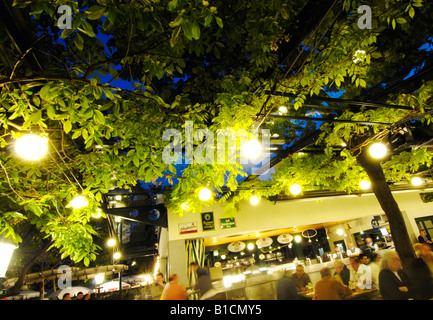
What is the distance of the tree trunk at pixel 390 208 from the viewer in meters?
5.65

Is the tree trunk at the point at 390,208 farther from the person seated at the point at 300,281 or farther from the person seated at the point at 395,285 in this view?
the person seated at the point at 300,281

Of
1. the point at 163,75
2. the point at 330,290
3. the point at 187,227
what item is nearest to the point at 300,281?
the point at 330,290

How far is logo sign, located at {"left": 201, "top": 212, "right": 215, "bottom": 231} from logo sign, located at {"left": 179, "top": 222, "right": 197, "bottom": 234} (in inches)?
16.6

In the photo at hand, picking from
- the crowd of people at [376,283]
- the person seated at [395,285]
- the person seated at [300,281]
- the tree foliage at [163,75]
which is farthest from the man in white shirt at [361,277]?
the tree foliage at [163,75]

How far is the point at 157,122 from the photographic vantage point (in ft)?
11.6

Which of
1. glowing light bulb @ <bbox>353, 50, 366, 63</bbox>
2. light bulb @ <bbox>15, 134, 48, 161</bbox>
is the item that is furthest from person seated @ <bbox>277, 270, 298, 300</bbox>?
glowing light bulb @ <bbox>353, 50, 366, 63</bbox>

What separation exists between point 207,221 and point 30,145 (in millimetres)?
7383

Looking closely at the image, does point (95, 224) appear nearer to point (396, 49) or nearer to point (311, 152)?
point (311, 152)

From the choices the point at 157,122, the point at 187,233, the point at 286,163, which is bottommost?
the point at 187,233

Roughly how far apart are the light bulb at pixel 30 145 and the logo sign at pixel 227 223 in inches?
300

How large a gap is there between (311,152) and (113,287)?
2429 centimetres

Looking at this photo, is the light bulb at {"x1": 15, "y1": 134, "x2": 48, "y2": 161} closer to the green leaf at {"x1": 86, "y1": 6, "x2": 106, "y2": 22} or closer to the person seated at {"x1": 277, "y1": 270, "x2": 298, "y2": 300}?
the green leaf at {"x1": 86, "y1": 6, "x2": 106, "y2": 22}

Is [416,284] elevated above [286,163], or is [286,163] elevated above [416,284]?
[286,163]
